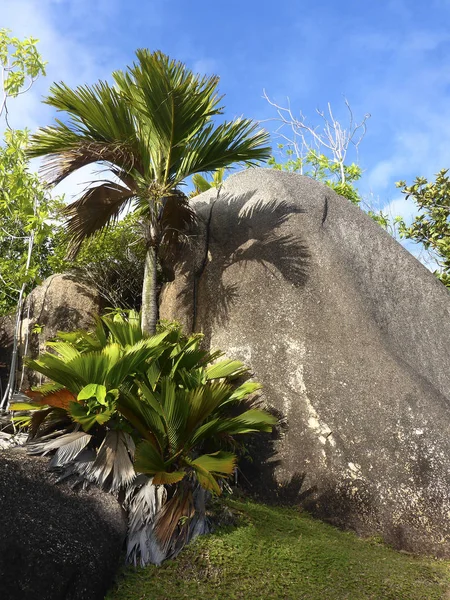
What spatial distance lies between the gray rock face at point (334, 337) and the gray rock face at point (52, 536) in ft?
9.00

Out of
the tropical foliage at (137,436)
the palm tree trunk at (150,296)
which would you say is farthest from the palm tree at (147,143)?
the tropical foliage at (137,436)

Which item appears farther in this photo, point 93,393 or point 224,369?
point 224,369

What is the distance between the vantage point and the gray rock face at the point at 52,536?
3686 mm

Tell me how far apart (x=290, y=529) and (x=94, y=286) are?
5.72 meters

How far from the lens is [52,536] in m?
3.97

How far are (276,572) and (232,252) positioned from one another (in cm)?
481

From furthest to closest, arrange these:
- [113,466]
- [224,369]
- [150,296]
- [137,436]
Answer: [150,296], [224,369], [137,436], [113,466]

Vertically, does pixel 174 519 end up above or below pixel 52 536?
above

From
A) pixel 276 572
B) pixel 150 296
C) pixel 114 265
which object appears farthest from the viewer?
pixel 114 265

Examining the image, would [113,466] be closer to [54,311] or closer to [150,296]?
[150,296]

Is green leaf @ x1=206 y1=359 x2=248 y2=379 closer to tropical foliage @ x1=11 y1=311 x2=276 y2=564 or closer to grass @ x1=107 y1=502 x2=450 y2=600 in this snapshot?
tropical foliage @ x1=11 y1=311 x2=276 y2=564

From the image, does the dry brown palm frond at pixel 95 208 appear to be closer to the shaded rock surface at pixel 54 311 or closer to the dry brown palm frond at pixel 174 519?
the shaded rock surface at pixel 54 311

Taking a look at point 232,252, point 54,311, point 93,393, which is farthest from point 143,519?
point 54,311

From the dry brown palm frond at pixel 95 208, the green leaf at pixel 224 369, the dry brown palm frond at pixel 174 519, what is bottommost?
the dry brown palm frond at pixel 174 519
